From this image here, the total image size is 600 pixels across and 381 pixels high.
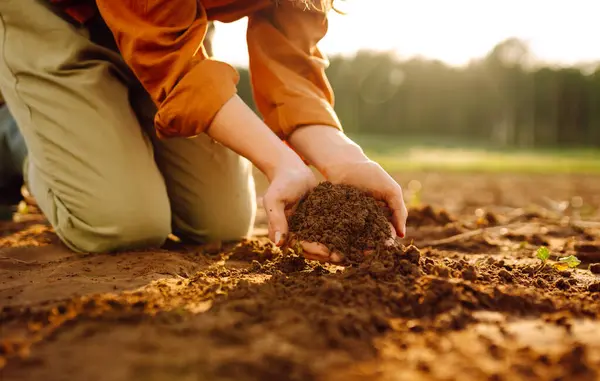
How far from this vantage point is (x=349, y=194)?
199 centimetres

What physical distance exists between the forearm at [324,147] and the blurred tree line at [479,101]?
94.3 feet

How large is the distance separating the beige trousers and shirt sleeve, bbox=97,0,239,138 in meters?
0.44

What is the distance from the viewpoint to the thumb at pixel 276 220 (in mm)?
1865

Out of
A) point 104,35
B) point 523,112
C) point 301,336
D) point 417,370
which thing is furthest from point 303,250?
point 523,112

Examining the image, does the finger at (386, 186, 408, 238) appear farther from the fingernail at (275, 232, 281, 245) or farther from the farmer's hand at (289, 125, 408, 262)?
the fingernail at (275, 232, 281, 245)

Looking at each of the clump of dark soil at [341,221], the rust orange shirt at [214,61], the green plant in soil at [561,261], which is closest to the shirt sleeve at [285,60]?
the rust orange shirt at [214,61]

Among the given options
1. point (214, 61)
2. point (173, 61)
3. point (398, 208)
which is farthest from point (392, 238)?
point (173, 61)

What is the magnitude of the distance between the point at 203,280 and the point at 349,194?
0.58 meters

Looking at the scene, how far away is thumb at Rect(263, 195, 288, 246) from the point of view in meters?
1.87

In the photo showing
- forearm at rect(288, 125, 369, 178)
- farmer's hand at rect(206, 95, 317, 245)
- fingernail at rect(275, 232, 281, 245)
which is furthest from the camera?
forearm at rect(288, 125, 369, 178)

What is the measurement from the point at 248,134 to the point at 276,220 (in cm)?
36

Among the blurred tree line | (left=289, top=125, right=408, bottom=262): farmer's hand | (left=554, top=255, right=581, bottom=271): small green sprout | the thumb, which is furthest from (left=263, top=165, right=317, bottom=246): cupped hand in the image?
the blurred tree line

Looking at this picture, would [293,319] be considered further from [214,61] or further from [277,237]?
[214,61]

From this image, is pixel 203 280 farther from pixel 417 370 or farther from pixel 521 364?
pixel 521 364
